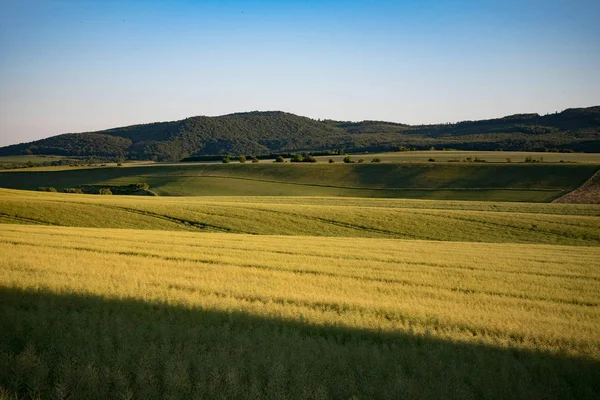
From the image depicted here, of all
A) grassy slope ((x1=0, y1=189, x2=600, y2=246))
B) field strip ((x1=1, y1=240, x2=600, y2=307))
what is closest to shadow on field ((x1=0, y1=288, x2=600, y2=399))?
field strip ((x1=1, y1=240, x2=600, y2=307))

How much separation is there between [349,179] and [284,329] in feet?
233

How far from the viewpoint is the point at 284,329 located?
796cm

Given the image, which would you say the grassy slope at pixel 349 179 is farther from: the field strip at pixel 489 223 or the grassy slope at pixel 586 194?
the field strip at pixel 489 223

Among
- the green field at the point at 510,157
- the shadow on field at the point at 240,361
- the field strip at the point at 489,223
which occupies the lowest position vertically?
the field strip at the point at 489,223

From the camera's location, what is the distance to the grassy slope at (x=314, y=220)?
31078mm

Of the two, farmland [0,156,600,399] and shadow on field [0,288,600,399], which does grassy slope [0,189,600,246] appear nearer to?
farmland [0,156,600,399]

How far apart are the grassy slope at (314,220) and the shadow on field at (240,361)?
23.0m

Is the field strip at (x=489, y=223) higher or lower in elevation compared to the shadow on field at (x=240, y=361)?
lower

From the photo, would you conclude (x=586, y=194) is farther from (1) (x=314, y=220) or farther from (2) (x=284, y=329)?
(2) (x=284, y=329)

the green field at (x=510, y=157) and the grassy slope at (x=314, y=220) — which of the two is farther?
the green field at (x=510, y=157)

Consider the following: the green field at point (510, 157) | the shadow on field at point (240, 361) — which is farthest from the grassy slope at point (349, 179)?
the shadow on field at point (240, 361)

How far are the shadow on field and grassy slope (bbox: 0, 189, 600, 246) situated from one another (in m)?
23.0

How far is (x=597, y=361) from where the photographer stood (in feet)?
24.2

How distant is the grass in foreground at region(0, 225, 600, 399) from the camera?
18.5 feet
